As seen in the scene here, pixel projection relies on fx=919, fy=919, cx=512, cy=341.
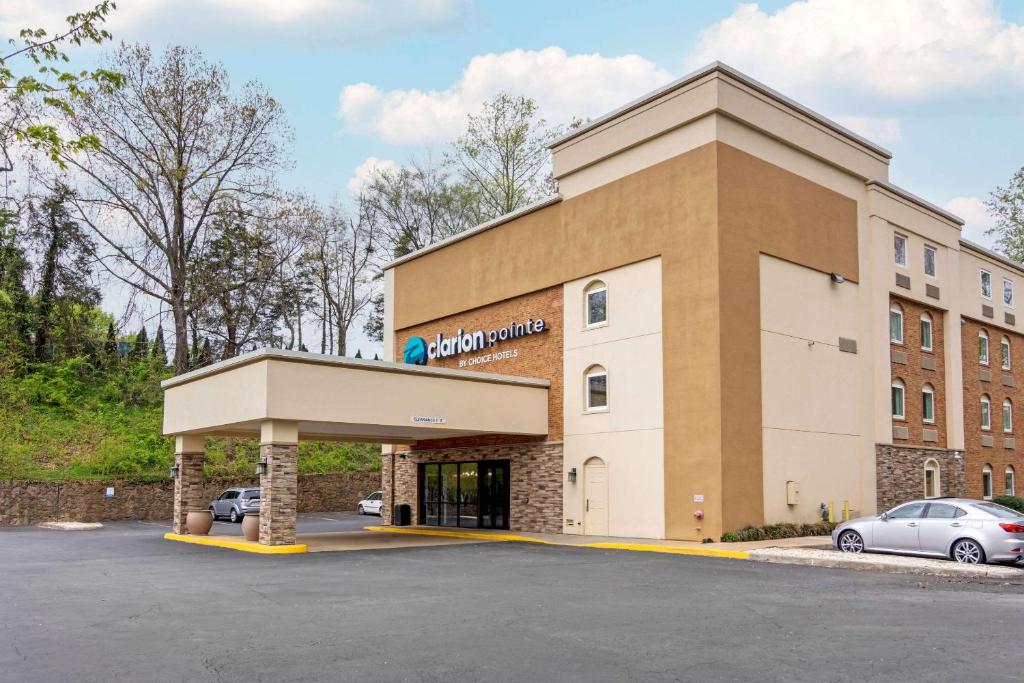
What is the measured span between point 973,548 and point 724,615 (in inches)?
337

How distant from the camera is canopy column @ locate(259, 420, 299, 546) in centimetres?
2212

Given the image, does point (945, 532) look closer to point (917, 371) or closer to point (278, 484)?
point (917, 371)

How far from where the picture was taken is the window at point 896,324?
29.3 metres

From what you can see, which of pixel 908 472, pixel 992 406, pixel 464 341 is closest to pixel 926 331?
pixel 908 472

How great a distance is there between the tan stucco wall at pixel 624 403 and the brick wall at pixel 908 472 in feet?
25.5

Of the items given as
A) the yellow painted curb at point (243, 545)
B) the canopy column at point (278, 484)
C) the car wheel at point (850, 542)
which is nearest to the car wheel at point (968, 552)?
the car wheel at point (850, 542)

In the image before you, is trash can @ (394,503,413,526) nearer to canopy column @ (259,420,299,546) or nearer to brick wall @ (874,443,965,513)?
canopy column @ (259,420,299,546)

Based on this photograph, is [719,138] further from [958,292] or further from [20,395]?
[20,395]

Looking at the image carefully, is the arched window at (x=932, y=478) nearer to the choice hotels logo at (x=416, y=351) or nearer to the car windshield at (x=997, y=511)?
the car windshield at (x=997, y=511)

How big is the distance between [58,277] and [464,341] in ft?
99.7

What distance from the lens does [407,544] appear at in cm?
2444

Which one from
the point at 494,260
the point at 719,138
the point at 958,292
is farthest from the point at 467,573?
the point at 958,292

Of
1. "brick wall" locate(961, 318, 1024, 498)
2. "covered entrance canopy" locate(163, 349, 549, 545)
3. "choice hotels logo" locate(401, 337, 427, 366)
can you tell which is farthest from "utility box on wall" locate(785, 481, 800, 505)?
"choice hotels logo" locate(401, 337, 427, 366)

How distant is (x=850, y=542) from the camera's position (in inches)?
774
